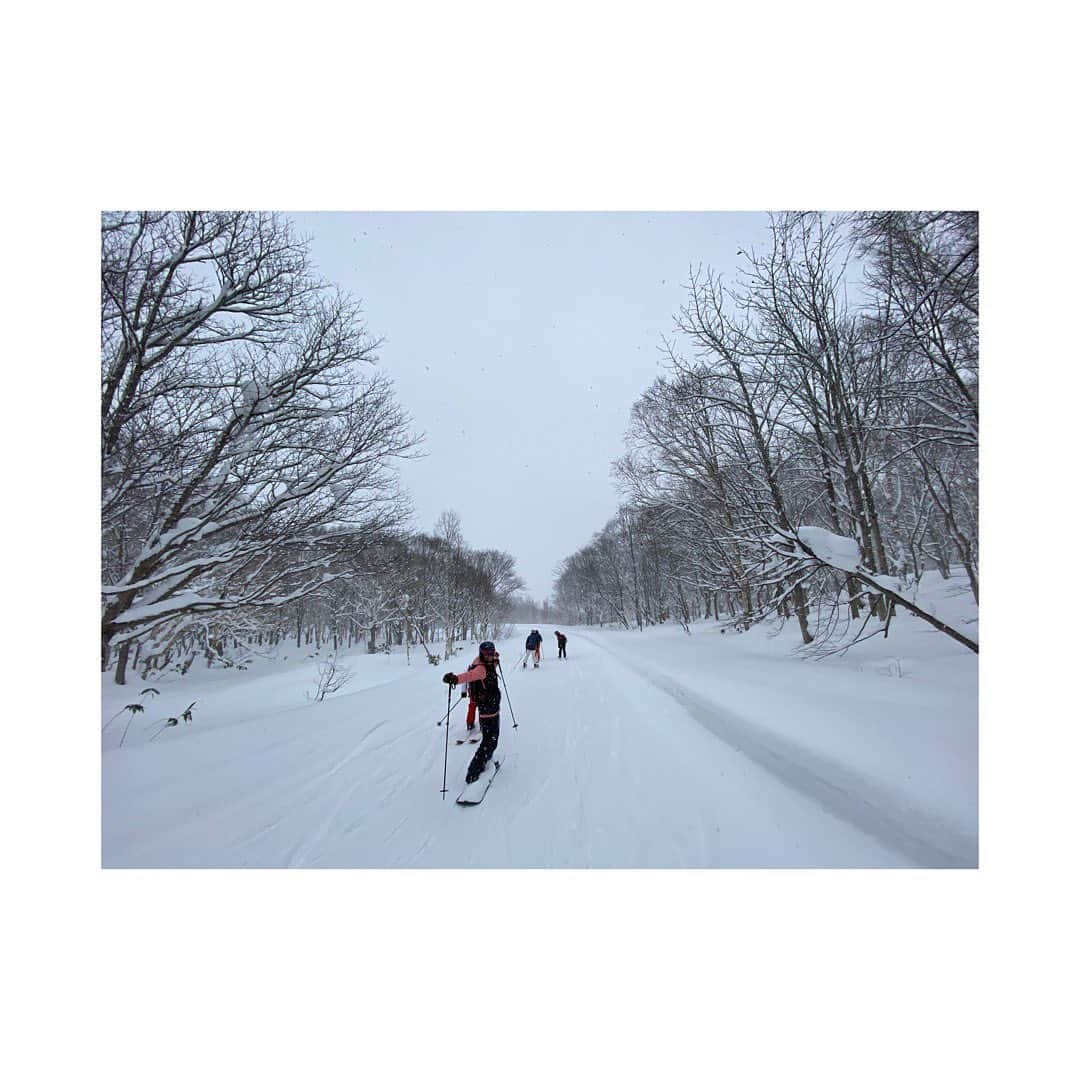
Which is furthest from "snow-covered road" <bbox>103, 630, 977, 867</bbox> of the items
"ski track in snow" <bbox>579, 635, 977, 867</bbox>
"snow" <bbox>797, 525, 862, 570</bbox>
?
"snow" <bbox>797, 525, 862, 570</bbox>

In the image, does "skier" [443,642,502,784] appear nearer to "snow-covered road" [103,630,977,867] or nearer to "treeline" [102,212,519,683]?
"snow-covered road" [103,630,977,867]

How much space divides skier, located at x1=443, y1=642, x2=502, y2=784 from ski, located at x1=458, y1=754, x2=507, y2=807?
109mm

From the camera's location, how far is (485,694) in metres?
4.43

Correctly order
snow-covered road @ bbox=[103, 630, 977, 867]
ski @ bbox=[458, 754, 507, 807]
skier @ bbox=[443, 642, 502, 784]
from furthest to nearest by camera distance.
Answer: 1. skier @ bbox=[443, 642, 502, 784]
2. ski @ bbox=[458, 754, 507, 807]
3. snow-covered road @ bbox=[103, 630, 977, 867]

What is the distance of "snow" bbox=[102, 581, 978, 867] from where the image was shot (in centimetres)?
274

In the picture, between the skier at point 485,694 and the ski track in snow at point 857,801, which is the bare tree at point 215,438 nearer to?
the skier at point 485,694

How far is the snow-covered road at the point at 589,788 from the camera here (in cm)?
272

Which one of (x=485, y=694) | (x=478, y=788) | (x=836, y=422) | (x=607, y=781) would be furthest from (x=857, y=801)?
(x=836, y=422)

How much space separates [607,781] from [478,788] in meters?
1.31

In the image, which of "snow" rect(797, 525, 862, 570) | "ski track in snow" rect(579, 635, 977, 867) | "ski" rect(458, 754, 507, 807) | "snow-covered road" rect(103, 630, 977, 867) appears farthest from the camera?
"snow" rect(797, 525, 862, 570)

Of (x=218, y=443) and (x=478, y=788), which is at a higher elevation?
(x=218, y=443)

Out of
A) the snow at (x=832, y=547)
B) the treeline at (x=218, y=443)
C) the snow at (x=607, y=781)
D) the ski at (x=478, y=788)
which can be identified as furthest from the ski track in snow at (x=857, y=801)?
the treeline at (x=218, y=443)

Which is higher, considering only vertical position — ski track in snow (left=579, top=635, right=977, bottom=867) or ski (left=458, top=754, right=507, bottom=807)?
ski track in snow (left=579, top=635, right=977, bottom=867)

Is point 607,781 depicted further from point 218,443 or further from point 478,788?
point 218,443
